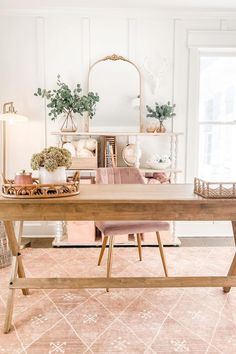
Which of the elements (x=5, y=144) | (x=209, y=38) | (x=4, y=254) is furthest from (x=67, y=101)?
(x=209, y=38)

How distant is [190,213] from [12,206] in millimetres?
934

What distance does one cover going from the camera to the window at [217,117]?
410cm

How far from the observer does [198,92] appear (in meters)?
4.00

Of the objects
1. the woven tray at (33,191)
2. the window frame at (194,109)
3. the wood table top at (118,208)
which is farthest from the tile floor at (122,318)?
the window frame at (194,109)

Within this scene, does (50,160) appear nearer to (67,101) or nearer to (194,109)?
(67,101)

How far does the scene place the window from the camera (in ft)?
13.4

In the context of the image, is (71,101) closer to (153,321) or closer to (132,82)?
(132,82)

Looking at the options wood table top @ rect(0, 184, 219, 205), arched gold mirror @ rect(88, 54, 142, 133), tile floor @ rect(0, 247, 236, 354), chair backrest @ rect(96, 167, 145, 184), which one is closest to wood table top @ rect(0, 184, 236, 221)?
wood table top @ rect(0, 184, 219, 205)

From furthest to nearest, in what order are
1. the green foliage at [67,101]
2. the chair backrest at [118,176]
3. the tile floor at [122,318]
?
1. the green foliage at [67,101]
2. the chair backrest at [118,176]
3. the tile floor at [122,318]

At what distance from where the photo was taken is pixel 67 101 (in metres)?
3.64

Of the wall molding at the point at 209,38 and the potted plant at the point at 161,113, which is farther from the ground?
the wall molding at the point at 209,38

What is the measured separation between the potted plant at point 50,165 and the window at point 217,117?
264 cm

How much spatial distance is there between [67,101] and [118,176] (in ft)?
3.91

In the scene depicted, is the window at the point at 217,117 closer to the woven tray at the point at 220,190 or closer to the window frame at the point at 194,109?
the window frame at the point at 194,109
